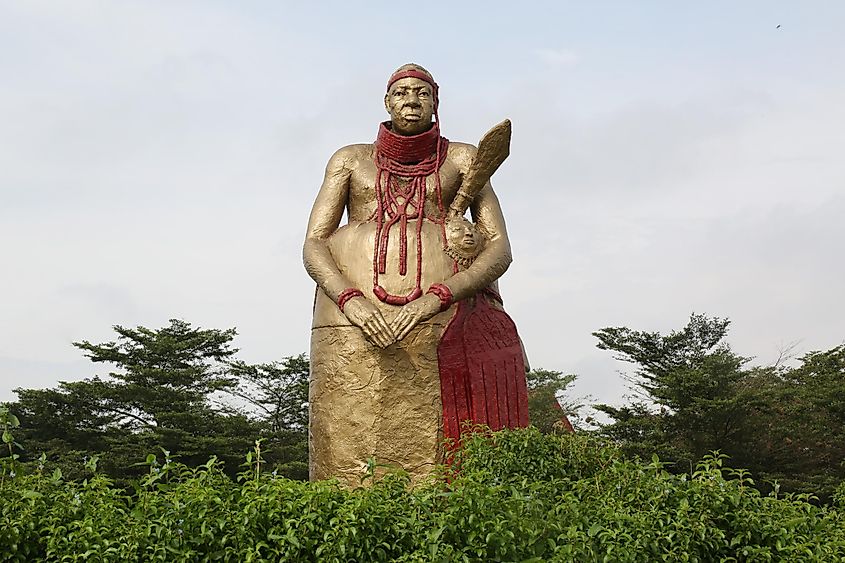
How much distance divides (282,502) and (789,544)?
93.6 inches

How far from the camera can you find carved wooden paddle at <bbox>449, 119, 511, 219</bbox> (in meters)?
5.70

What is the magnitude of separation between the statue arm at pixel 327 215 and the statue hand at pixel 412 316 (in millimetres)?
490

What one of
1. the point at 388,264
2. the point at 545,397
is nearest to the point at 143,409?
the point at 545,397

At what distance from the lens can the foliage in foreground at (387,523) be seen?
3.64m

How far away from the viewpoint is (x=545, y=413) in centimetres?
1800

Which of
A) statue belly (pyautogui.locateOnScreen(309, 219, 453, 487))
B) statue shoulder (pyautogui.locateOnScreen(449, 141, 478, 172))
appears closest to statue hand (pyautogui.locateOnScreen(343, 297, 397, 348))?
statue belly (pyautogui.locateOnScreen(309, 219, 453, 487))

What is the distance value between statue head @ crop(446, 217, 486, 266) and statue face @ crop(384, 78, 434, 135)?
2.35ft

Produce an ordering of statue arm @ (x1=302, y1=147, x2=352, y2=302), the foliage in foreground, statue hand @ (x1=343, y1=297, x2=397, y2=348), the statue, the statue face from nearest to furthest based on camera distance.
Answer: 1. the foliage in foreground
2. statue hand @ (x1=343, y1=297, x2=397, y2=348)
3. the statue
4. statue arm @ (x1=302, y1=147, x2=352, y2=302)
5. the statue face

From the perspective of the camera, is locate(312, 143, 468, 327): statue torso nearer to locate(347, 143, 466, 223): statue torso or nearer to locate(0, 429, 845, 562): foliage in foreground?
locate(347, 143, 466, 223): statue torso

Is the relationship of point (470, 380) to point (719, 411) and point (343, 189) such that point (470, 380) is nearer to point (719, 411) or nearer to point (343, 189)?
point (343, 189)

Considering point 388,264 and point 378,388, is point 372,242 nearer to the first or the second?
point 388,264

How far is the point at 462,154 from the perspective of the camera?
6145 millimetres

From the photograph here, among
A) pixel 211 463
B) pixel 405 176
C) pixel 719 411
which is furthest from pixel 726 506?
pixel 719 411

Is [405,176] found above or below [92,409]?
below
